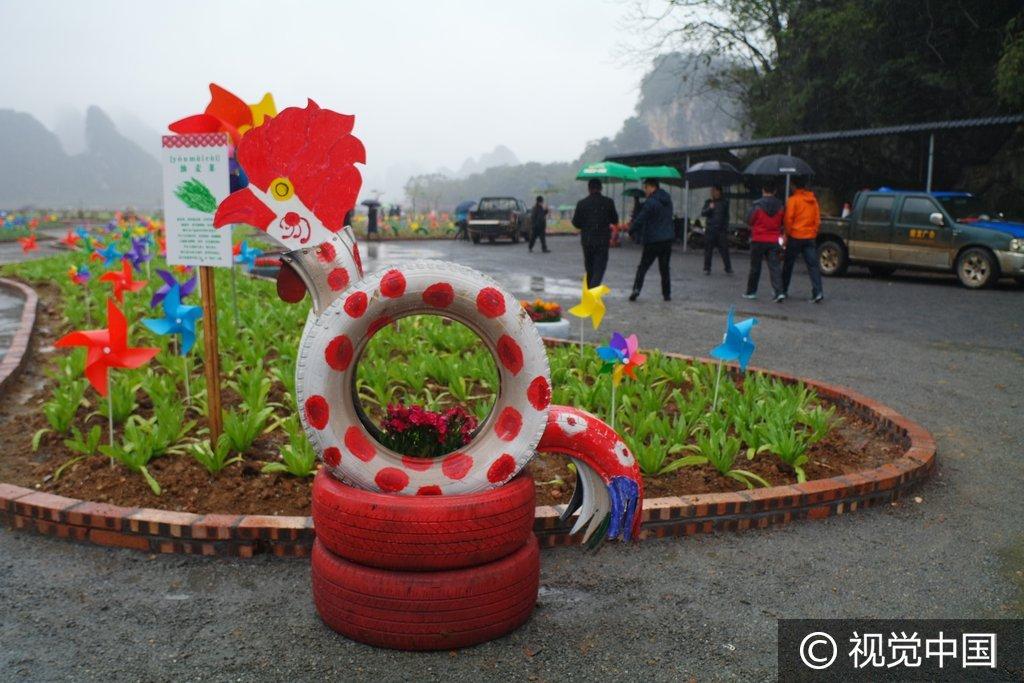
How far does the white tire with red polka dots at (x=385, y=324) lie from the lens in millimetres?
2951

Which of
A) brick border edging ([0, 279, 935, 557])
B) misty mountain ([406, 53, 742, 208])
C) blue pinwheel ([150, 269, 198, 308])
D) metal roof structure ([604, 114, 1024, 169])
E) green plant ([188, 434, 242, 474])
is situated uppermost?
misty mountain ([406, 53, 742, 208])

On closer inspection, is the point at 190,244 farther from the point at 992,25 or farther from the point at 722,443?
the point at 992,25

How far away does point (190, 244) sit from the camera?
4.77 m

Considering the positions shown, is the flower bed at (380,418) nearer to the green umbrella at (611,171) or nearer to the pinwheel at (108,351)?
the pinwheel at (108,351)

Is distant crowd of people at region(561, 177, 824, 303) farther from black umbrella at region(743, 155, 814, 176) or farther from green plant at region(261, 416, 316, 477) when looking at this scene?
green plant at region(261, 416, 316, 477)

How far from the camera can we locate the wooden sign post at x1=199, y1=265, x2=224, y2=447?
4.70m

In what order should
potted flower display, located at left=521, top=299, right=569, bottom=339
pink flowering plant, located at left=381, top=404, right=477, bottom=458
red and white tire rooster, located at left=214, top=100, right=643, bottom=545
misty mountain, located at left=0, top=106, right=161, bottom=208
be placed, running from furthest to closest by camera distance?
misty mountain, located at left=0, top=106, right=161, bottom=208
potted flower display, located at left=521, top=299, right=569, bottom=339
pink flowering plant, located at left=381, top=404, right=477, bottom=458
red and white tire rooster, located at left=214, top=100, right=643, bottom=545

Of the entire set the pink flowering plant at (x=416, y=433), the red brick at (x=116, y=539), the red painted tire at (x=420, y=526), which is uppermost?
the pink flowering plant at (x=416, y=433)

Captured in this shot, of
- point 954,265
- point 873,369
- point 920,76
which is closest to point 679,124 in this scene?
point 920,76

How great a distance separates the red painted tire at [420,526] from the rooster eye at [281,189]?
1050 millimetres

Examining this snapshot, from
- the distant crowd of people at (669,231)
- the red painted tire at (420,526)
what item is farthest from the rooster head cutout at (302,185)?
the distant crowd of people at (669,231)

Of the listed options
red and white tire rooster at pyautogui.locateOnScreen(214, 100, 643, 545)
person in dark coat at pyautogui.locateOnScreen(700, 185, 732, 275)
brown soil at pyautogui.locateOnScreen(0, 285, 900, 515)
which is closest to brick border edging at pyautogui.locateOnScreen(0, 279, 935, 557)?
brown soil at pyautogui.locateOnScreen(0, 285, 900, 515)

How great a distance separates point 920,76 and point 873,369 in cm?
1659

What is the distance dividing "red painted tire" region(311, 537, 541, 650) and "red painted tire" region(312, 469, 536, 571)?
0.12 feet
